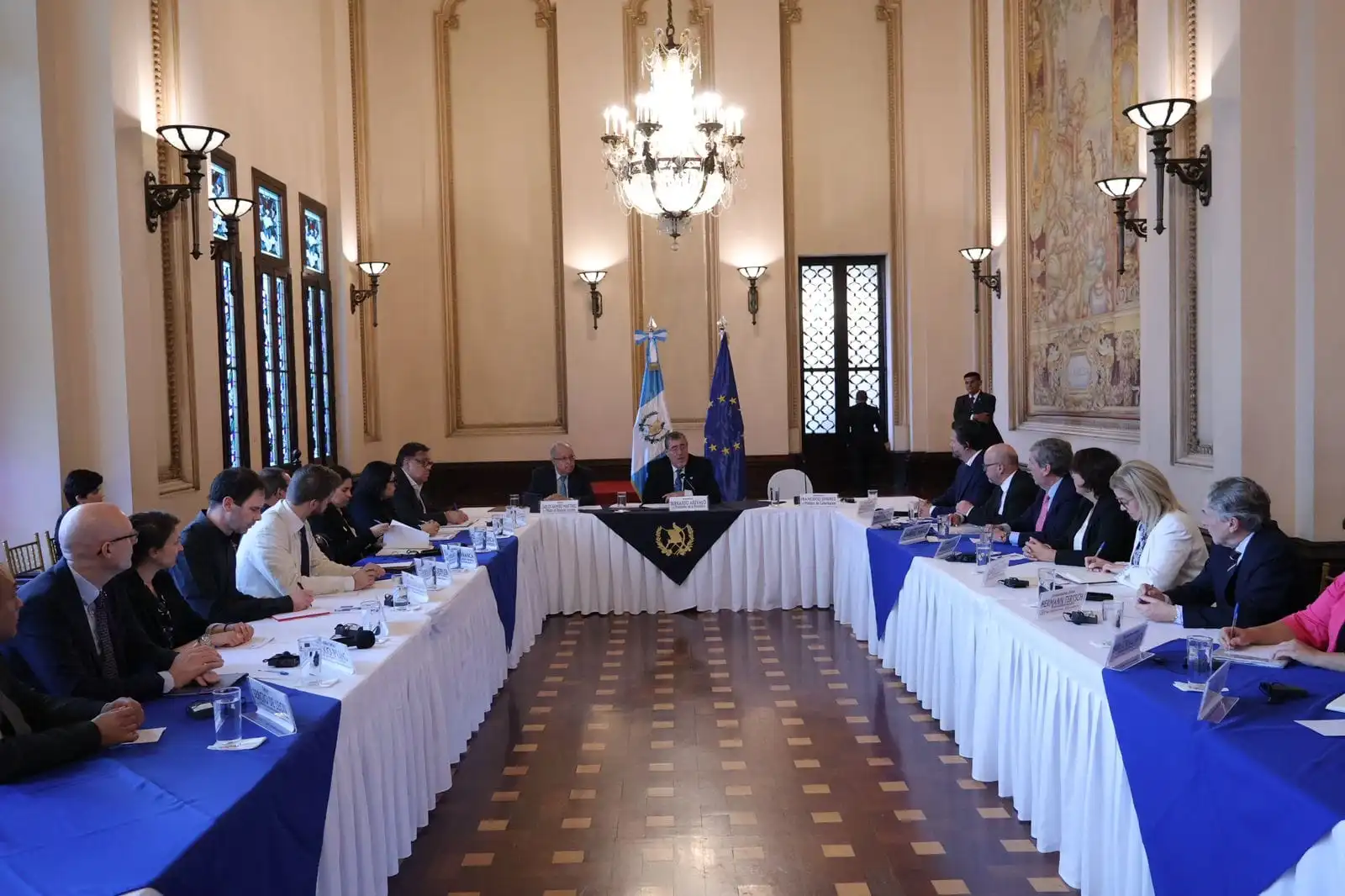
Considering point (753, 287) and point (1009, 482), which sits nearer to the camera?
point (1009, 482)

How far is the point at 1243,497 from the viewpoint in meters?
3.40

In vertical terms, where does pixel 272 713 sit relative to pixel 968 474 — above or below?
below

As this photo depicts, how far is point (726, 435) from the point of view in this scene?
10445 mm

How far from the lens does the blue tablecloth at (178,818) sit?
187 cm

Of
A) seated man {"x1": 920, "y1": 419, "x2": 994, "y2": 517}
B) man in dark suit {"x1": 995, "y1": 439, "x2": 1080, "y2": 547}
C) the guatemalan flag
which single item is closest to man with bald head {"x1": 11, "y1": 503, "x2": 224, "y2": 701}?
man in dark suit {"x1": 995, "y1": 439, "x2": 1080, "y2": 547}

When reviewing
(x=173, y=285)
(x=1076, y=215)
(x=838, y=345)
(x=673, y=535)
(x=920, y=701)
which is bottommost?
(x=920, y=701)

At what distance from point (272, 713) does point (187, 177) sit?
4831 millimetres

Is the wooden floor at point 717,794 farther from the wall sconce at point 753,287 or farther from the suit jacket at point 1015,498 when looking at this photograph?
the wall sconce at point 753,287

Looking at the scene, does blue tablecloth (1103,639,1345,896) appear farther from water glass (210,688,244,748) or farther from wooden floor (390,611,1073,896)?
water glass (210,688,244,748)

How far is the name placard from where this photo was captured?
3.67 metres

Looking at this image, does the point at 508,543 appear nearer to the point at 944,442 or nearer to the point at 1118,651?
Result: the point at 1118,651

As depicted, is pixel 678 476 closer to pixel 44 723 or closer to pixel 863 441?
pixel 863 441

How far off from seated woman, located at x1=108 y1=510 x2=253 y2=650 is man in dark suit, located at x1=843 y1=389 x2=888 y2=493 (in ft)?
28.3

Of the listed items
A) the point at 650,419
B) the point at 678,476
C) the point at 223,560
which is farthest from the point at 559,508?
the point at 223,560
